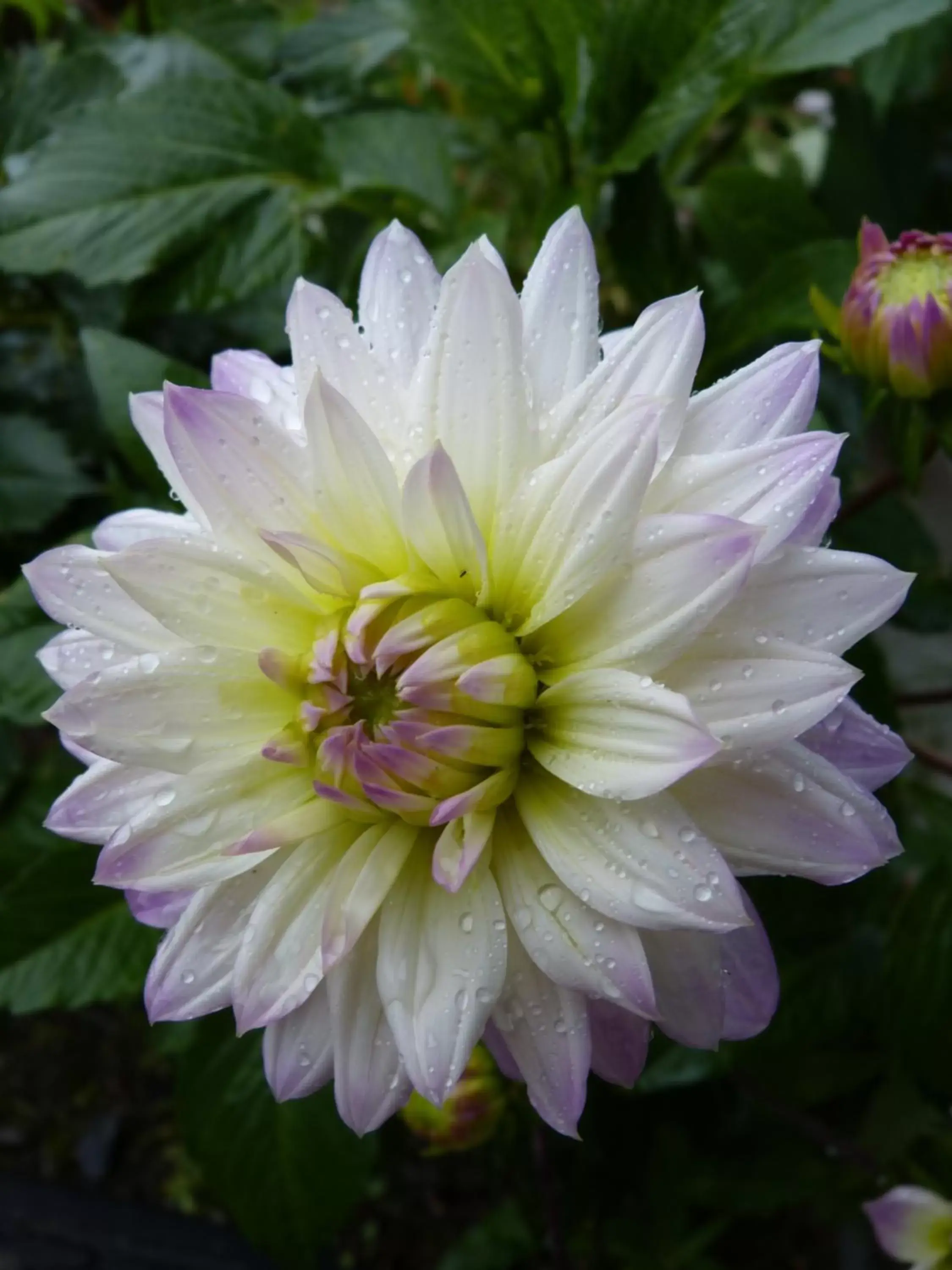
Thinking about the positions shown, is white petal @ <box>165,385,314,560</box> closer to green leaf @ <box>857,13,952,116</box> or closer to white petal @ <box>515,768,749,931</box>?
white petal @ <box>515,768,749,931</box>

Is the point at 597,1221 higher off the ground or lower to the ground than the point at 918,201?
lower

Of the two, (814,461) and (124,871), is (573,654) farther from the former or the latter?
(124,871)

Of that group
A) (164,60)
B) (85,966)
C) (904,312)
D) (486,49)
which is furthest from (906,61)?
(85,966)

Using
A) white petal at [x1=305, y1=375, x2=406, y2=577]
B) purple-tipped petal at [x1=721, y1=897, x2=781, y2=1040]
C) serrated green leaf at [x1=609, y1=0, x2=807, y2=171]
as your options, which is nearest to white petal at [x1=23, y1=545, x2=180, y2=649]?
white petal at [x1=305, y1=375, x2=406, y2=577]

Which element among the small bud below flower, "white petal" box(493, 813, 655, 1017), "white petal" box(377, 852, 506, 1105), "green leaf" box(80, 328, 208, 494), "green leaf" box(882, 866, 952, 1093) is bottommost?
"green leaf" box(882, 866, 952, 1093)

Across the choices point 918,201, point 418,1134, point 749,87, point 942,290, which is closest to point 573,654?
point 942,290

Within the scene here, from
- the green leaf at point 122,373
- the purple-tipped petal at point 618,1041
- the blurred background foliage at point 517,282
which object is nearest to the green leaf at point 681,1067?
the blurred background foliage at point 517,282
